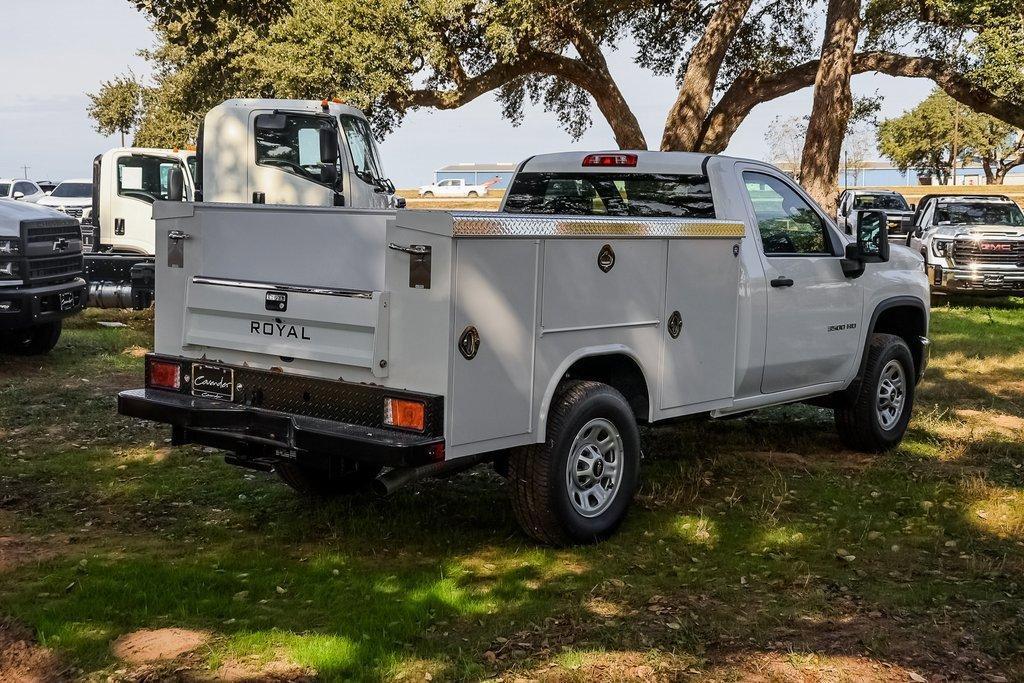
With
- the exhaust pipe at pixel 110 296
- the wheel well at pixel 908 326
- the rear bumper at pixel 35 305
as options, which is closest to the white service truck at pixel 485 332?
the wheel well at pixel 908 326

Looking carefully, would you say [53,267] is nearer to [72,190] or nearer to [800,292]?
[800,292]

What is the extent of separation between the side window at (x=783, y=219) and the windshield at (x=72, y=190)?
95.5 ft

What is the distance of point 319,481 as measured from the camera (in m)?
6.90

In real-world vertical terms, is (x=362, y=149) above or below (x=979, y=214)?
above

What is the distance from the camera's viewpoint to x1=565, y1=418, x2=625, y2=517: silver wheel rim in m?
5.85

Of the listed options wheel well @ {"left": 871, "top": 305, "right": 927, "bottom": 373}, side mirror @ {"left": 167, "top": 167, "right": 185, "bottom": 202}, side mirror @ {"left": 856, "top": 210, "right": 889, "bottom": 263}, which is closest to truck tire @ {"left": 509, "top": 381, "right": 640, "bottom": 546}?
side mirror @ {"left": 856, "top": 210, "right": 889, "bottom": 263}

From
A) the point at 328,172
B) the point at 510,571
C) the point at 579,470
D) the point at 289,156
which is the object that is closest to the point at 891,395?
the point at 579,470

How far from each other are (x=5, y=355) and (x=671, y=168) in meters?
8.31

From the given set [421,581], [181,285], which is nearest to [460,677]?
[421,581]

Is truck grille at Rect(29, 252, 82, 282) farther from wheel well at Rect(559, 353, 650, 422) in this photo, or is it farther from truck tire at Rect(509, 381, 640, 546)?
truck tire at Rect(509, 381, 640, 546)

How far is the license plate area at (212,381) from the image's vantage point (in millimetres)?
5871

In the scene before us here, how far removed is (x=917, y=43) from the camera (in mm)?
24156

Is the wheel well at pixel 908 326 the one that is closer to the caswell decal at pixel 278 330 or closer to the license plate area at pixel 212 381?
the caswell decal at pixel 278 330

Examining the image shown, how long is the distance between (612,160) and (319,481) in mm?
2694
